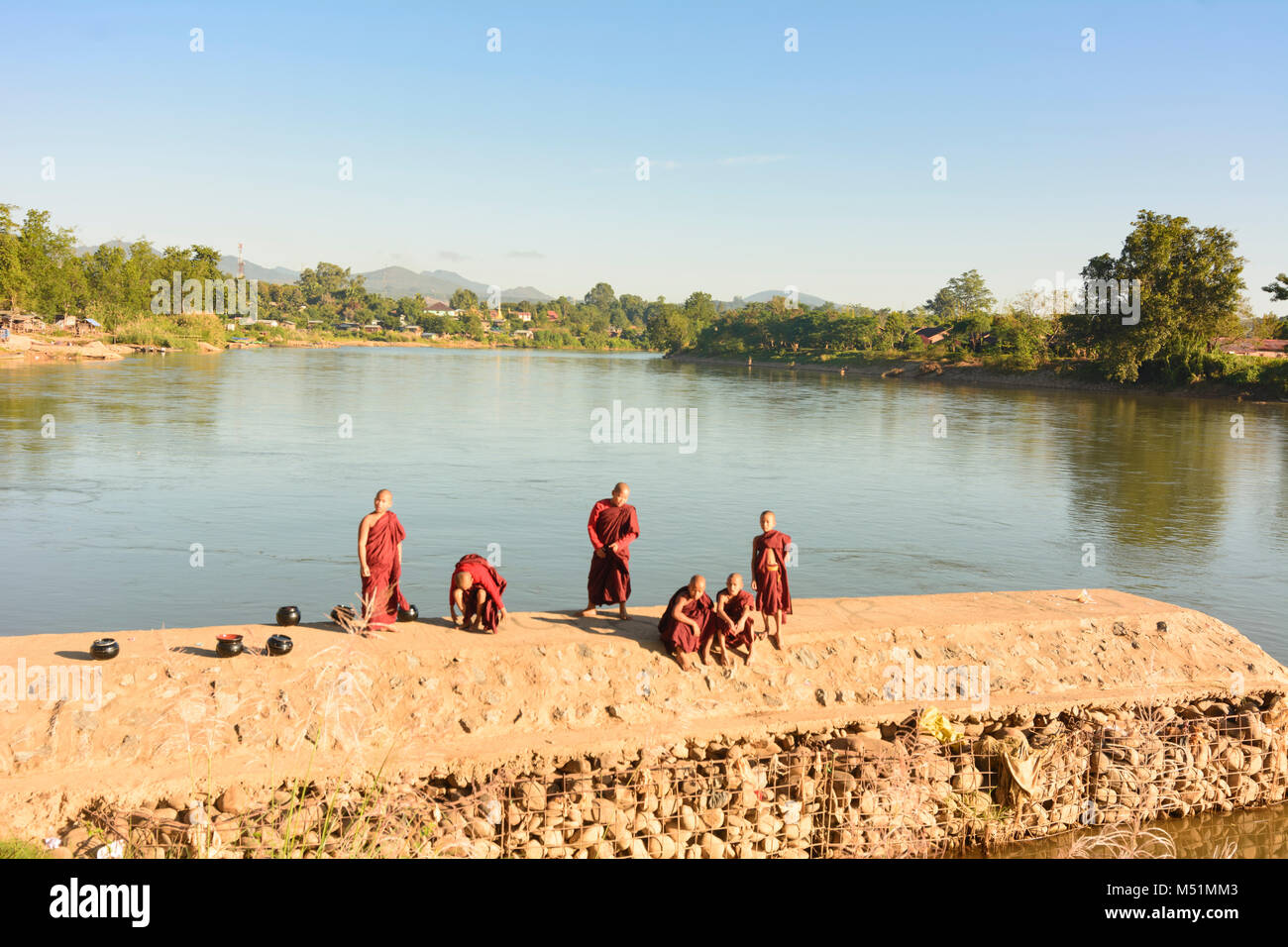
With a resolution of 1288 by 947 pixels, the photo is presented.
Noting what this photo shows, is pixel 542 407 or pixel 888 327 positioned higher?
pixel 888 327

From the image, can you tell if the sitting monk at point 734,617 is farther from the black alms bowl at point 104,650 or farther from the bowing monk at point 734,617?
the black alms bowl at point 104,650

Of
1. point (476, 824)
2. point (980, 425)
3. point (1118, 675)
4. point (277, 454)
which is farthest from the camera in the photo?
point (980, 425)

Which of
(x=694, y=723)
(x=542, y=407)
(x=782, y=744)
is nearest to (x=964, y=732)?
(x=782, y=744)

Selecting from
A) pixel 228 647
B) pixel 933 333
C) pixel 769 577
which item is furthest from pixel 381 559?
pixel 933 333

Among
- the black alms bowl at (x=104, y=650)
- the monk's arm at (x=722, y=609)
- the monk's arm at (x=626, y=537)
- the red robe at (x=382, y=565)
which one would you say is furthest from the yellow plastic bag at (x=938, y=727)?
the black alms bowl at (x=104, y=650)

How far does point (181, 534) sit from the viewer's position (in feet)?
64.8

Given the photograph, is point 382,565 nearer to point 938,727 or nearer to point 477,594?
point 477,594

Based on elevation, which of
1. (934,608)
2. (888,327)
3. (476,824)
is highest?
(888,327)

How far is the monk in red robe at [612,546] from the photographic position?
34.4 feet

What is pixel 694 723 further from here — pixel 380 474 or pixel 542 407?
pixel 542 407

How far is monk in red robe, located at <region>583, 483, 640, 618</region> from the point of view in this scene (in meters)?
10.5

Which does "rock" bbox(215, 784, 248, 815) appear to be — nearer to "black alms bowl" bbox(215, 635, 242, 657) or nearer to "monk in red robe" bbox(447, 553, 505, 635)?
"black alms bowl" bbox(215, 635, 242, 657)

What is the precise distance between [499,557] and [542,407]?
32.9 m

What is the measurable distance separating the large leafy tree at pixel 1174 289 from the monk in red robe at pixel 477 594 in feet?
217
